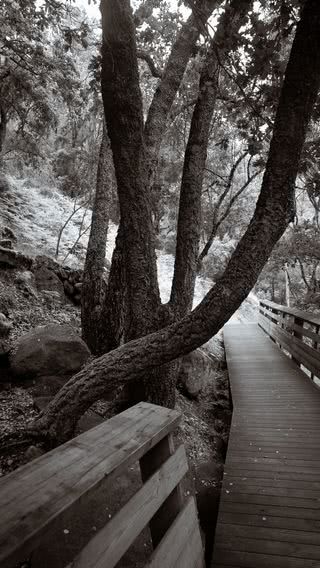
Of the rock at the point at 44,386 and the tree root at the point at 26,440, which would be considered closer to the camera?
the tree root at the point at 26,440

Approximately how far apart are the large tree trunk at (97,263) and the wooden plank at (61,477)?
13.7ft

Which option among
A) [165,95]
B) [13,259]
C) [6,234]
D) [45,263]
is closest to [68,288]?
[45,263]

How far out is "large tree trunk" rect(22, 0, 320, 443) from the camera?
2.95 metres

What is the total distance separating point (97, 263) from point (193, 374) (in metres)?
2.53

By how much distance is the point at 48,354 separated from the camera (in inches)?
197

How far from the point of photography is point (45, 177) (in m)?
17.9

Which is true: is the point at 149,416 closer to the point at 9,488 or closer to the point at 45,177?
the point at 9,488

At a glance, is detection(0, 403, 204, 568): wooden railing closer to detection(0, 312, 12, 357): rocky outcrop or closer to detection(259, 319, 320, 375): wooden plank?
detection(0, 312, 12, 357): rocky outcrop

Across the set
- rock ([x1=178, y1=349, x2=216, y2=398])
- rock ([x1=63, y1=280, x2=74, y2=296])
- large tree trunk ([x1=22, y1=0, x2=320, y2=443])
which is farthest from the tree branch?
rock ([x1=178, y1=349, x2=216, y2=398])

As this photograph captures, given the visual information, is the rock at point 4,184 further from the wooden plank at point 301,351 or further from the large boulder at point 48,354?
the large boulder at point 48,354

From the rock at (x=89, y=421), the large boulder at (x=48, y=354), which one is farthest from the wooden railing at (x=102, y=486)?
the large boulder at (x=48, y=354)

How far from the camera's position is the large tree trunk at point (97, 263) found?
613 cm

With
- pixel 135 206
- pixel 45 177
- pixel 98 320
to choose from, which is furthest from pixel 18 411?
pixel 45 177

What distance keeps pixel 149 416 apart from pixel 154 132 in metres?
4.16
